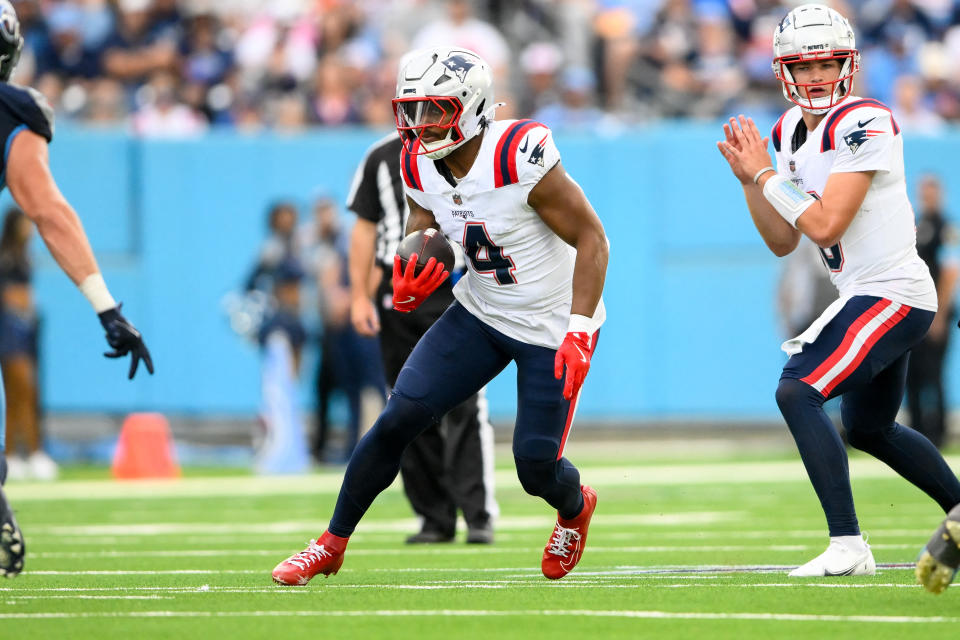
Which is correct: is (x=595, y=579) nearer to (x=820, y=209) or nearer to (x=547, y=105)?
(x=820, y=209)

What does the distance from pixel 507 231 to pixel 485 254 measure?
0.43 ft

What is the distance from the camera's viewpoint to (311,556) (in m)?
5.82

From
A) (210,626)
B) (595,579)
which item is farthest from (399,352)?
(210,626)

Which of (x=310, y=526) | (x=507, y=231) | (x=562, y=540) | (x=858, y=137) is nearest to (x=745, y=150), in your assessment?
(x=858, y=137)

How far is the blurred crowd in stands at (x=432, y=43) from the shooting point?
16562 mm

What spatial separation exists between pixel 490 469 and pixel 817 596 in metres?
3.03

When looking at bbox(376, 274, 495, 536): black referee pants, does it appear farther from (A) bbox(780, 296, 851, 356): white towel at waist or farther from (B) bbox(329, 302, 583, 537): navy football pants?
(A) bbox(780, 296, 851, 356): white towel at waist

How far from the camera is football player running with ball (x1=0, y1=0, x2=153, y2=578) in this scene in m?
5.41

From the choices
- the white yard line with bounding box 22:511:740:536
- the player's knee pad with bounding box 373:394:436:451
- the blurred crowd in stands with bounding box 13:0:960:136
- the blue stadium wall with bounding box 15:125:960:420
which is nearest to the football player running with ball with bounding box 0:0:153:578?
the player's knee pad with bounding box 373:394:436:451

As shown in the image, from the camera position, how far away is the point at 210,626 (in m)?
4.64

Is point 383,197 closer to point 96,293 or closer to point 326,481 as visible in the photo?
point 96,293

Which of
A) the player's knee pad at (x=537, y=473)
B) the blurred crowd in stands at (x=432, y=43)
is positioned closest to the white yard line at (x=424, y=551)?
the player's knee pad at (x=537, y=473)

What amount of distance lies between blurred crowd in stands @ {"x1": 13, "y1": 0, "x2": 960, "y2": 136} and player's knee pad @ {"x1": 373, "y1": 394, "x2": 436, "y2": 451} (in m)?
10.5

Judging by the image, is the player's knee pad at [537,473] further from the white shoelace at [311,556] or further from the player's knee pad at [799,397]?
the player's knee pad at [799,397]
